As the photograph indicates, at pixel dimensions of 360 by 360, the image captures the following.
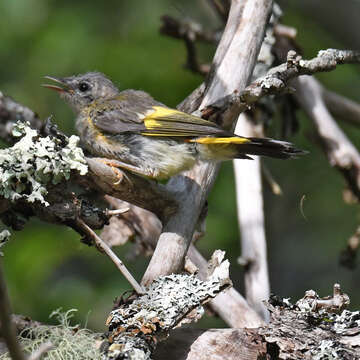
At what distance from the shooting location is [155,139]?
3.65 meters

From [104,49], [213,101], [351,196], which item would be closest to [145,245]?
[213,101]

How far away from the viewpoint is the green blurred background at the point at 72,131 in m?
5.44

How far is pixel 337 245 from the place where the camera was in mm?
7148

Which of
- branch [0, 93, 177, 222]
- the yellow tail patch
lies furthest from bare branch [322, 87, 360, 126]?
branch [0, 93, 177, 222]

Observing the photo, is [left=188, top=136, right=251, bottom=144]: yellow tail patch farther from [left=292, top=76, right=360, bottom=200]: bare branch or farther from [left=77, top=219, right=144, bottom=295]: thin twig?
[left=292, top=76, right=360, bottom=200]: bare branch

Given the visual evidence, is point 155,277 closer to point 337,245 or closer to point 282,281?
point 282,281

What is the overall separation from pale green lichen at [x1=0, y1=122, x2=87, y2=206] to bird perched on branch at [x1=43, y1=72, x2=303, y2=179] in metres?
0.61

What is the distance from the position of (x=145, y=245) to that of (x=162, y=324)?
1672 mm

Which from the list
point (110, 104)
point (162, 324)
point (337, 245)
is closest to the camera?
point (162, 324)

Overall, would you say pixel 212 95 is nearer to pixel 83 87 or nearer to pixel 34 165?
pixel 34 165

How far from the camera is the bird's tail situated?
129 inches

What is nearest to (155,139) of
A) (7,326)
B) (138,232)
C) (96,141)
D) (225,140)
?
(96,141)

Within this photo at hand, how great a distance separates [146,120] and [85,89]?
0.79 m

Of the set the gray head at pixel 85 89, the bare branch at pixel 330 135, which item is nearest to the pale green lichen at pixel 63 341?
the gray head at pixel 85 89
